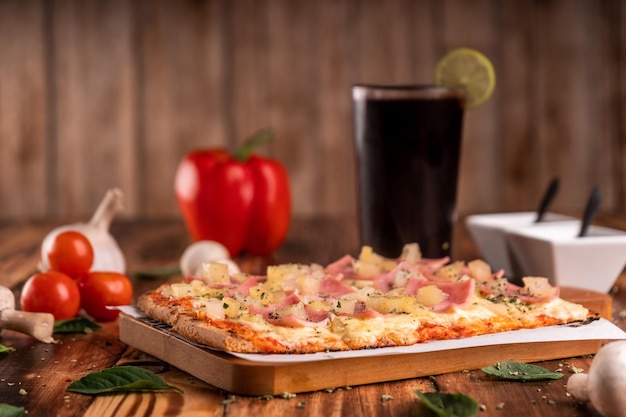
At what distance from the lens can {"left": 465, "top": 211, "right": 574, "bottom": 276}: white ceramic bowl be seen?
199 cm

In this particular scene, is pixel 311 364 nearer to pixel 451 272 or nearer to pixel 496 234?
pixel 451 272

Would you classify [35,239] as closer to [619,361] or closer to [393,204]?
[393,204]

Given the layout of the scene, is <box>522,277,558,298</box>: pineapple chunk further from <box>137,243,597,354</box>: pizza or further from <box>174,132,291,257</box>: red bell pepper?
<box>174,132,291,257</box>: red bell pepper

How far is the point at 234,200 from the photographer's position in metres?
2.55

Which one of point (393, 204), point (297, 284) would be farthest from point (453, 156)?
point (297, 284)

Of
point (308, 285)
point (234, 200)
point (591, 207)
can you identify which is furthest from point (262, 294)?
point (234, 200)

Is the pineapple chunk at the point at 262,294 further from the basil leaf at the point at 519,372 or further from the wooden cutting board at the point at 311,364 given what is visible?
the basil leaf at the point at 519,372

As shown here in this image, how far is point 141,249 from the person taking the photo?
2.55 meters

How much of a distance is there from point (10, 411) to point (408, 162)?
1122 millimetres

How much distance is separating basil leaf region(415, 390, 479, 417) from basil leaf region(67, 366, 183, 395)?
33 cm

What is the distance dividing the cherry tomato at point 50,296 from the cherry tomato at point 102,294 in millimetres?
40

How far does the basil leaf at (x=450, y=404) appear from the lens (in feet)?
3.60

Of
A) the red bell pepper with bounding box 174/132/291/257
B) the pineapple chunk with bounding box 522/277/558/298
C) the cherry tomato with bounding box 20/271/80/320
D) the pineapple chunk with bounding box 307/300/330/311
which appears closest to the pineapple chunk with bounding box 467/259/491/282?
the pineapple chunk with bounding box 522/277/558/298

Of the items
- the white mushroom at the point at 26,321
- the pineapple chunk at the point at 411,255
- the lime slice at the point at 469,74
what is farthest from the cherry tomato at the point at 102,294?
the lime slice at the point at 469,74
